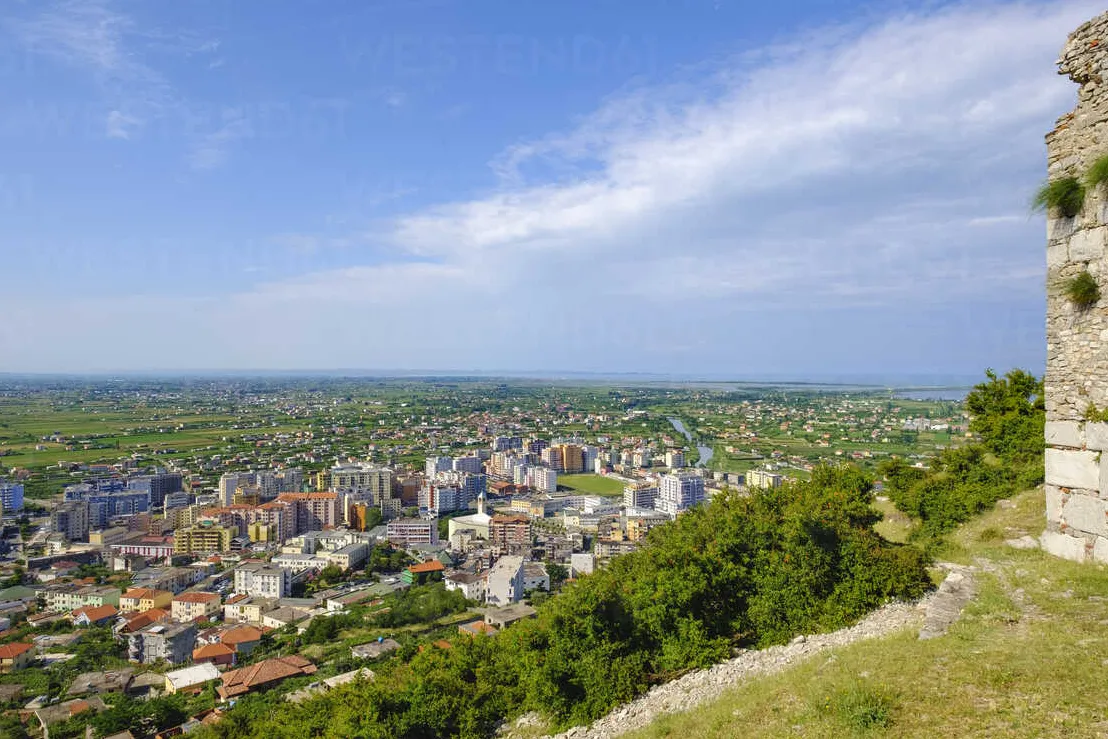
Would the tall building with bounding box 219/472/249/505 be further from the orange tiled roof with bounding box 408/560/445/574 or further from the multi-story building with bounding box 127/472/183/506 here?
the orange tiled roof with bounding box 408/560/445/574

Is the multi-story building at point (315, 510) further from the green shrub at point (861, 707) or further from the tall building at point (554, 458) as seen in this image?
the green shrub at point (861, 707)

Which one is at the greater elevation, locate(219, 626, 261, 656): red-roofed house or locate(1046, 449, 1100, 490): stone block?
locate(1046, 449, 1100, 490): stone block

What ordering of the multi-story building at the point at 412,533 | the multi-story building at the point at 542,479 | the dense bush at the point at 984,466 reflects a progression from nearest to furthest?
the dense bush at the point at 984,466 < the multi-story building at the point at 412,533 < the multi-story building at the point at 542,479

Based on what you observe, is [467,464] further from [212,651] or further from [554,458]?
[212,651]

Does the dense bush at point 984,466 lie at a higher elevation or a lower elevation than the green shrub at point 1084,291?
lower

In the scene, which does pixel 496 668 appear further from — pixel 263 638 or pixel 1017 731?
pixel 263 638

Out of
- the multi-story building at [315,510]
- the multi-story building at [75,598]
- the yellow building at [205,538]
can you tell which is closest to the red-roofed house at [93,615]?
the multi-story building at [75,598]

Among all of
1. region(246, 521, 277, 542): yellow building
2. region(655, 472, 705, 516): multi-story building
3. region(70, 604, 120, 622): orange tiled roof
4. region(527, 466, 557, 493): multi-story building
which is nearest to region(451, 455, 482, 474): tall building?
region(527, 466, 557, 493): multi-story building
